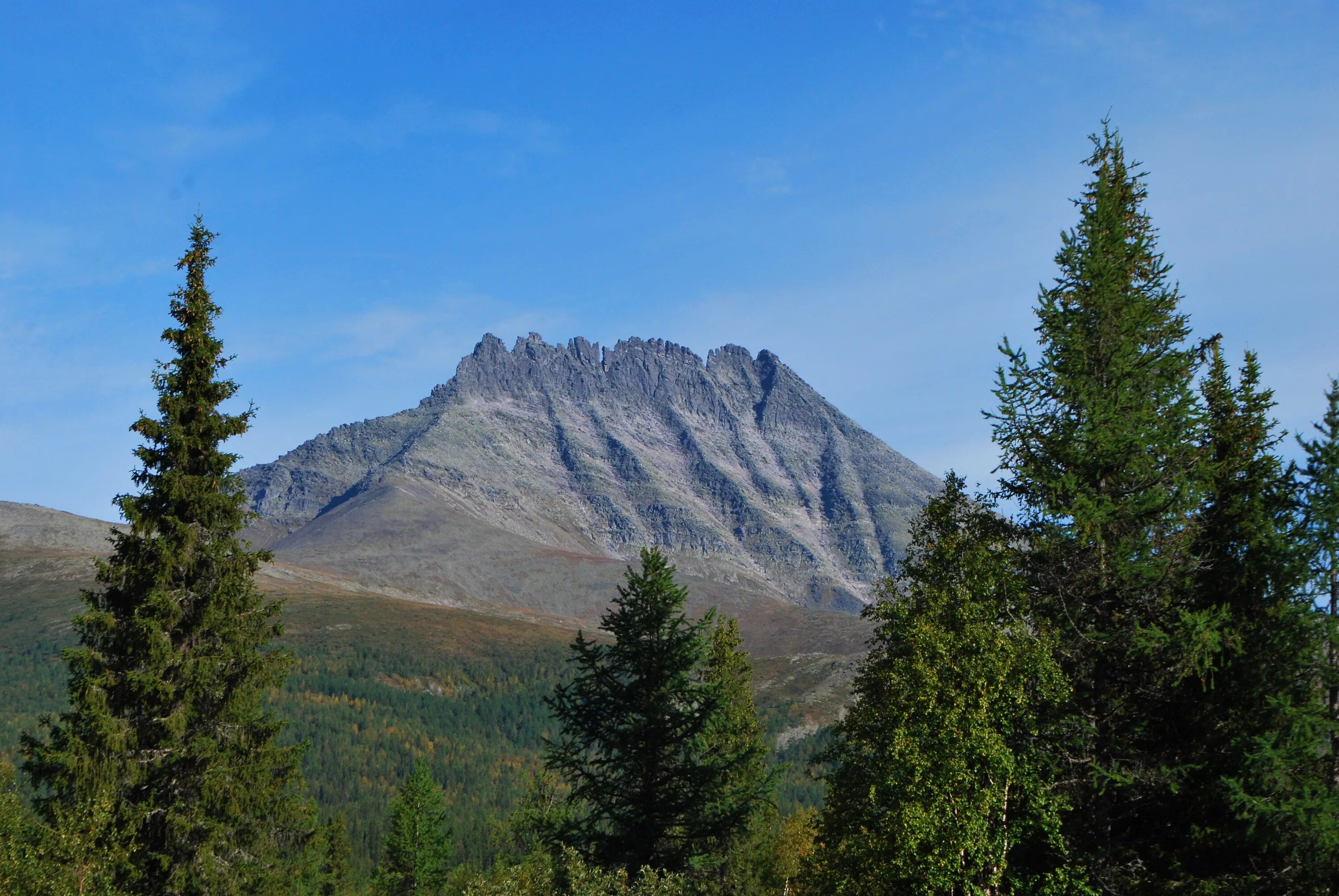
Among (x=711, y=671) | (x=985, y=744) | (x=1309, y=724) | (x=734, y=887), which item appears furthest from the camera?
(x=734, y=887)

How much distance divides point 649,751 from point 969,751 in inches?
393

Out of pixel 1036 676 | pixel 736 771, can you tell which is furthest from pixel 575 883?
pixel 1036 676

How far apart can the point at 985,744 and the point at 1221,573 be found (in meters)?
7.34

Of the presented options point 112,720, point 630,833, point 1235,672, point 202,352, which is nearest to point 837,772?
point 630,833

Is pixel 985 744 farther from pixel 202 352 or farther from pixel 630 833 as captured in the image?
pixel 202 352

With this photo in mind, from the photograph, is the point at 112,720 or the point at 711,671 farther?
the point at 711,671

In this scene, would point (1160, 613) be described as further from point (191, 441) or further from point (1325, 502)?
point (191, 441)

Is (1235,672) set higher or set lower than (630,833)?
higher

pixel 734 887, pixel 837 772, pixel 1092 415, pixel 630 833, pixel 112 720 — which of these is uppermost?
pixel 1092 415

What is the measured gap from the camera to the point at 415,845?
3295 inches

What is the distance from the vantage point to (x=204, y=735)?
73.8 feet

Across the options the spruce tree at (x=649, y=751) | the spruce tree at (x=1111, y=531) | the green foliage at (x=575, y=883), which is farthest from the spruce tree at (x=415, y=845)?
the spruce tree at (x=1111, y=531)

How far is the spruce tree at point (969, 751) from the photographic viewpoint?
70.2ft

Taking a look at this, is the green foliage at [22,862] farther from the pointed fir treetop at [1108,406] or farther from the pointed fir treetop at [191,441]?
the pointed fir treetop at [1108,406]
